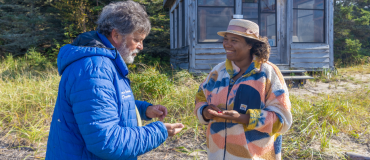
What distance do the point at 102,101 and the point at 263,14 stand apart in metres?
8.06

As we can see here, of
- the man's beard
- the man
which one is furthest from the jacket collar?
the man's beard

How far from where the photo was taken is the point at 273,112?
186 cm

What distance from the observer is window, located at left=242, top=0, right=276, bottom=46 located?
27.1ft

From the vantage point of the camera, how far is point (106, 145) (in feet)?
4.08

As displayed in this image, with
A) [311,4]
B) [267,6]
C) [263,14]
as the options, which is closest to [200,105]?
[263,14]

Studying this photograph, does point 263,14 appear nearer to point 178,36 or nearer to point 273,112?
point 178,36

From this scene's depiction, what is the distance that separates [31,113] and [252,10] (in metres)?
Result: 6.84

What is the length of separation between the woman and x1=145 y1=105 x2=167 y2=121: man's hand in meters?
0.35

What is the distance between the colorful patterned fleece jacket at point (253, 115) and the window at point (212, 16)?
6.05m

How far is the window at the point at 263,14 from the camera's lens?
8250mm

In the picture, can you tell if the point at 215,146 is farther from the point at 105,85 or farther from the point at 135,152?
the point at 105,85

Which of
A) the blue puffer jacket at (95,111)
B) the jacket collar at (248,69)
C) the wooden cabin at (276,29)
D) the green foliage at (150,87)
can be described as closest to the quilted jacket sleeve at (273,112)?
the jacket collar at (248,69)

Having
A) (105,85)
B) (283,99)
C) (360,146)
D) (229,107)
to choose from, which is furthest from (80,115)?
(360,146)

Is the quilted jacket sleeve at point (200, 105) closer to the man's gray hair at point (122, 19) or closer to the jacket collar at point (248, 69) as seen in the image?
the jacket collar at point (248, 69)
